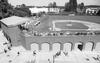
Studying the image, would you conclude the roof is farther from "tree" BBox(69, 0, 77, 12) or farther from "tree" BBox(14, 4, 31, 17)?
"tree" BBox(69, 0, 77, 12)

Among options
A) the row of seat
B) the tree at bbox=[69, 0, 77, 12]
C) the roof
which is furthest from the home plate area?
the tree at bbox=[69, 0, 77, 12]

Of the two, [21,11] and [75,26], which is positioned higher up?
[21,11]

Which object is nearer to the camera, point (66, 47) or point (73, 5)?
point (66, 47)

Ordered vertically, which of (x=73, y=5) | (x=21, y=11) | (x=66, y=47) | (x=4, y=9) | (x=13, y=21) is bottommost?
(x=66, y=47)

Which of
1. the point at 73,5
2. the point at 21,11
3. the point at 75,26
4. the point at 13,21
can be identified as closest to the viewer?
the point at 13,21

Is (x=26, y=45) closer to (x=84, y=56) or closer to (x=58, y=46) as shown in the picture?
(x=58, y=46)

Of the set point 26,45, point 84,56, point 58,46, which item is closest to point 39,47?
point 26,45

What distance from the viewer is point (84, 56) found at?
13859 millimetres

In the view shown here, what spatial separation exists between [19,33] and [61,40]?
30.2ft

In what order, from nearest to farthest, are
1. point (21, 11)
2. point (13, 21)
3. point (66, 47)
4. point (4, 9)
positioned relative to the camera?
point (66, 47)
point (13, 21)
point (4, 9)
point (21, 11)

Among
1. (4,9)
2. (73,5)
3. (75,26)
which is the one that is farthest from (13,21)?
(73,5)

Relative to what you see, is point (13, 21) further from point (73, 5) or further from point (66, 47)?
point (73, 5)

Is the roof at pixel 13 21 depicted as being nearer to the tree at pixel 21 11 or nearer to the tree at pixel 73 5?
the tree at pixel 21 11

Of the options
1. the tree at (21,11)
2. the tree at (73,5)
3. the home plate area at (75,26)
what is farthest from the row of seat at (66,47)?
the tree at (73,5)
